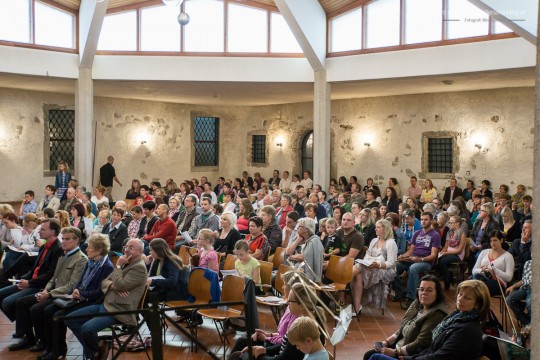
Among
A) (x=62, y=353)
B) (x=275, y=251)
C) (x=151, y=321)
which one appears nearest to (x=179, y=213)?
(x=275, y=251)

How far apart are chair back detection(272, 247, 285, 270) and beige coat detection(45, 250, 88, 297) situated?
8.01 ft

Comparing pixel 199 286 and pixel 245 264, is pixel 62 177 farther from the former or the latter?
pixel 199 286

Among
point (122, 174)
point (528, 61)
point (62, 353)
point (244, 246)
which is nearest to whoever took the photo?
point (62, 353)

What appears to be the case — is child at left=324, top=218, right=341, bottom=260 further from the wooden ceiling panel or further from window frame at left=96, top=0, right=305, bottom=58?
window frame at left=96, top=0, right=305, bottom=58

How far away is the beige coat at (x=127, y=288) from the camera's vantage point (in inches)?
216

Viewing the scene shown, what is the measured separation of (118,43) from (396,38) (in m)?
6.10

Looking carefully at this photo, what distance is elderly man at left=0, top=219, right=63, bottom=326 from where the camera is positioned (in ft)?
20.6

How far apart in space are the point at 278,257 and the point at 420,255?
1896 millimetres

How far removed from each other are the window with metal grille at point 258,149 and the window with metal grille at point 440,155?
6052 millimetres

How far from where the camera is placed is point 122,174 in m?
18.7

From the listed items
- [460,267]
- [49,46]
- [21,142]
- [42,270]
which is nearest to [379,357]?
[42,270]

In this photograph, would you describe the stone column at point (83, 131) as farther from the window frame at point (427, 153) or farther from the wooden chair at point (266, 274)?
the window frame at point (427, 153)

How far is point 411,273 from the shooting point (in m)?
7.75

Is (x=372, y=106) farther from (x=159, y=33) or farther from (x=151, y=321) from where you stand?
(x=151, y=321)
